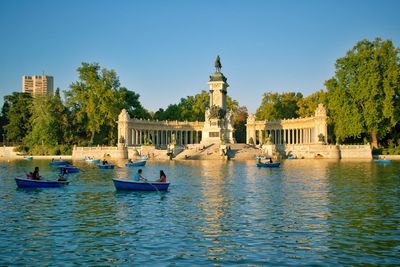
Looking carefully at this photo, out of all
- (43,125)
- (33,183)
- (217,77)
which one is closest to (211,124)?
Result: (217,77)

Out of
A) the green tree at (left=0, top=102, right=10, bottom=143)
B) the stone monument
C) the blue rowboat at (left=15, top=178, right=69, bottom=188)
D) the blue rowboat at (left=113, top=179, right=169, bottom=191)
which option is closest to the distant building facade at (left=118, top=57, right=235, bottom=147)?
the stone monument

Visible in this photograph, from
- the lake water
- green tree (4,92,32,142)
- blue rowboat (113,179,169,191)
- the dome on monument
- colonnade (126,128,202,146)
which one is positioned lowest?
the lake water

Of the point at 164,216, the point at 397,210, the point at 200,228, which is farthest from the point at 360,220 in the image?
the point at 164,216

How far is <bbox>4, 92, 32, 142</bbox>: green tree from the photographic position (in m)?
113

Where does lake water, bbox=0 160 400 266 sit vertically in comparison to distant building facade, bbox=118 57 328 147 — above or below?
→ below

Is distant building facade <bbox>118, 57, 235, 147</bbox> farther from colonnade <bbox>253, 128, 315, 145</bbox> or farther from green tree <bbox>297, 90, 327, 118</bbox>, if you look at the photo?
green tree <bbox>297, 90, 327, 118</bbox>

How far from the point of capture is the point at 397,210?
23578 millimetres

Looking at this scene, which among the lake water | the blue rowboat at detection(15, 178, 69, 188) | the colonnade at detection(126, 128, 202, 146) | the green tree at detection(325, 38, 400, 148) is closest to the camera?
the lake water

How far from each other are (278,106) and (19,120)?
61921mm

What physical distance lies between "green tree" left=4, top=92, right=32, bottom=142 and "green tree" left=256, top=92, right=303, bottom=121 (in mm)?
55530

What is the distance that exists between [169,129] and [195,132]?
1267 centimetres

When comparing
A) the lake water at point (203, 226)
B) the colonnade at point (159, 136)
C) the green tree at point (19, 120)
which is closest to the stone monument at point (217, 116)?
Result: the colonnade at point (159, 136)

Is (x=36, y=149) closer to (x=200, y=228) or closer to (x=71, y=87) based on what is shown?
(x=71, y=87)

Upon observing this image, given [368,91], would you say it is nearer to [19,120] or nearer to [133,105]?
[133,105]
